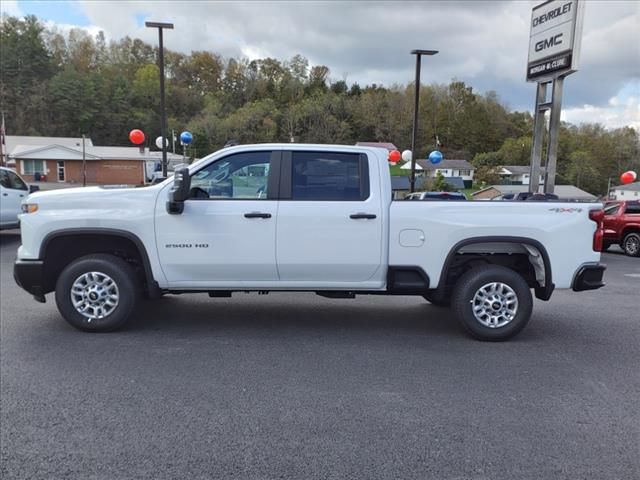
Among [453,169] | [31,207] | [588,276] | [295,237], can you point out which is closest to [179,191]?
[295,237]

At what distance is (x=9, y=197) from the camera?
39.6ft

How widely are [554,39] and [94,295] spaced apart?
15109 millimetres

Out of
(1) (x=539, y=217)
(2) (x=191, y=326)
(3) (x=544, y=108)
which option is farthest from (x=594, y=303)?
(3) (x=544, y=108)

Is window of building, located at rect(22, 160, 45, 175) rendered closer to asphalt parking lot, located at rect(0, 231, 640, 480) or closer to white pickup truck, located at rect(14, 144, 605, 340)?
asphalt parking lot, located at rect(0, 231, 640, 480)

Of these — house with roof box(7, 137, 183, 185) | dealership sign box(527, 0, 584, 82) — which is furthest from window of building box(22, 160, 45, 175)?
dealership sign box(527, 0, 584, 82)

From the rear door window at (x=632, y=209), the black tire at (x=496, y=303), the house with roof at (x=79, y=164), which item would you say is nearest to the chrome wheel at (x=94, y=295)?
the black tire at (x=496, y=303)

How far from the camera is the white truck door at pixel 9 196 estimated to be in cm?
1190

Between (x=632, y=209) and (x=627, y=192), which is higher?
(x=632, y=209)

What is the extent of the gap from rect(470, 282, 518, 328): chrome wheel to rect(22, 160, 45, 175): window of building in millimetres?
55430

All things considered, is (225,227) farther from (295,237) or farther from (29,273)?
(29,273)

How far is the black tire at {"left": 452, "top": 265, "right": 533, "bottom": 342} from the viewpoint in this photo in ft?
16.5

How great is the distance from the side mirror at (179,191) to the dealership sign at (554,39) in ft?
44.3

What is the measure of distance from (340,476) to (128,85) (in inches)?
3947

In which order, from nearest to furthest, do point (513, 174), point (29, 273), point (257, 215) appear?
1. point (257, 215)
2. point (29, 273)
3. point (513, 174)
